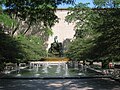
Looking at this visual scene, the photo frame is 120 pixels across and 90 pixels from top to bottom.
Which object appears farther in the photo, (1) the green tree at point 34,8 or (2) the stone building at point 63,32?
(2) the stone building at point 63,32

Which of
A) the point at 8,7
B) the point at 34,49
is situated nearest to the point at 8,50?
the point at 8,7

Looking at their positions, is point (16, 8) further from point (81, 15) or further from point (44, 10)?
point (81, 15)

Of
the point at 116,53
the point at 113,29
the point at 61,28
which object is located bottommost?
the point at 116,53

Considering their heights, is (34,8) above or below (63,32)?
below

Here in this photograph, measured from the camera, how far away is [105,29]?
14484 mm

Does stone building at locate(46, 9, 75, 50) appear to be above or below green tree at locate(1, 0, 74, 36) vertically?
above

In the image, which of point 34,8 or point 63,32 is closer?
point 34,8

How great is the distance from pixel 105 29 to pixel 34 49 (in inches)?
812

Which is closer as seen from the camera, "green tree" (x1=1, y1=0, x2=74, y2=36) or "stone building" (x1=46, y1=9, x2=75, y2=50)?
"green tree" (x1=1, y1=0, x2=74, y2=36)

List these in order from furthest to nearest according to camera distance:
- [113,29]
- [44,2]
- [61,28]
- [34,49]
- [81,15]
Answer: [61,28], [81,15], [34,49], [113,29], [44,2]

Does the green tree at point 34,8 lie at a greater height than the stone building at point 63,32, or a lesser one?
lesser

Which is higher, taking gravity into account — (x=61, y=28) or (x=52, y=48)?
(x=61, y=28)

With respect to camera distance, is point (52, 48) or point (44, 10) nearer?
point (44, 10)

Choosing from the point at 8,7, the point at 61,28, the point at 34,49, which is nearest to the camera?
the point at 8,7
